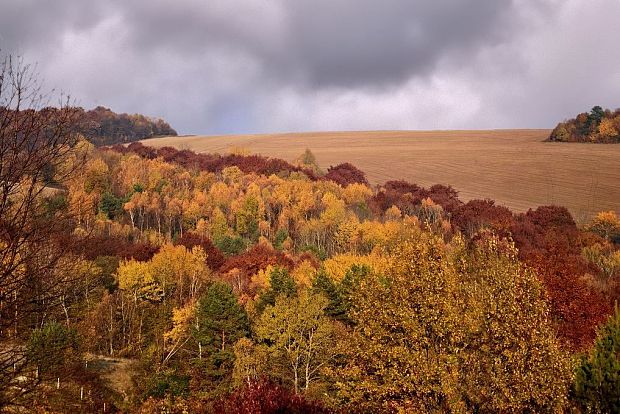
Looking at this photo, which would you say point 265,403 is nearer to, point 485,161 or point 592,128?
point 485,161

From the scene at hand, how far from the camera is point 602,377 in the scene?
18766 millimetres

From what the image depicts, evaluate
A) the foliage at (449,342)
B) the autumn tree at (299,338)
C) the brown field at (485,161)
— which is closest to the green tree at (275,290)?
the autumn tree at (299,338)

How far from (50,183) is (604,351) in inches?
863

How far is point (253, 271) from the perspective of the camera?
76250mm

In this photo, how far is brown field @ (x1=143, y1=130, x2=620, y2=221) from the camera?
107562mm

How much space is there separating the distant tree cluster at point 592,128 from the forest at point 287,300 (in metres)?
54.2

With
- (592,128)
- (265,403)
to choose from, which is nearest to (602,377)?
(265,403)

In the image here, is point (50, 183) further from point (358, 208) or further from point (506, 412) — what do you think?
point (358, 208)

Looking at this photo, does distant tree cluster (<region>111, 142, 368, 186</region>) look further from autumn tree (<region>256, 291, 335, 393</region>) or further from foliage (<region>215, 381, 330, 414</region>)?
foliage (<region>215, 381, 330, 414</region>)

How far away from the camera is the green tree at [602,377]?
59.2ft

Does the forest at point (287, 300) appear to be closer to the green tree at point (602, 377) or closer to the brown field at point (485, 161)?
the green tree at point (602, 377)

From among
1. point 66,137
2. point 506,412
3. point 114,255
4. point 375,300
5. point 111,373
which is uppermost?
point 66,137

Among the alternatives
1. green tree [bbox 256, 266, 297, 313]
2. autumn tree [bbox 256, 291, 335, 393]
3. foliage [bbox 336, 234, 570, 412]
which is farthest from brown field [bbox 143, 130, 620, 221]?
foliage [bbox 336, 234, 570, 412]

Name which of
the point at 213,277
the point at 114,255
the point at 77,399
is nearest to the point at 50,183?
the point at 77,399
